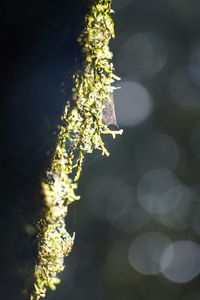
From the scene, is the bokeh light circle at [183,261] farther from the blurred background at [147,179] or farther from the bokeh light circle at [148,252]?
the bokeh light circle at [148,252]

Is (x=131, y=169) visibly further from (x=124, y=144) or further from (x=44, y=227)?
(x=44, y=227)

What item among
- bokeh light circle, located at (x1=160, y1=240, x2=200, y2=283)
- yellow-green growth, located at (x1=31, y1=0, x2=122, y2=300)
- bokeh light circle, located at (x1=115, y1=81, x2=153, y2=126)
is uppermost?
bokeh light circle, located at (x1=115, y1=81, x2=153, y2=126)

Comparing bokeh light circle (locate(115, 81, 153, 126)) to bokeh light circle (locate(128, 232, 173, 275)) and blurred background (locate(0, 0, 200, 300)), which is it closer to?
blurred background (locate(0, 0, 200, 300))

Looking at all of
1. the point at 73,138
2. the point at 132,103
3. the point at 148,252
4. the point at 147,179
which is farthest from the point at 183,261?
the point at 73,138

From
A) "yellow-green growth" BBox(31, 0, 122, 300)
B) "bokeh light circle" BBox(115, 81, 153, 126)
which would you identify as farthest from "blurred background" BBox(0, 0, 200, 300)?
"yellow-green growth" BBox(31, 0, 122, 300)

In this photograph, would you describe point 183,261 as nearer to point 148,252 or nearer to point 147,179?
point 148,252

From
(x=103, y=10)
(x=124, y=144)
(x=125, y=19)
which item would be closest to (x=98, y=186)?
(x=124, y=144)

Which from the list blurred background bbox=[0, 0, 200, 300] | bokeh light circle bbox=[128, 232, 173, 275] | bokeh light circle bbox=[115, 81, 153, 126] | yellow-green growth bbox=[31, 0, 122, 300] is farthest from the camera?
bokeh light circle bbox=[128, 232, 173, 275]

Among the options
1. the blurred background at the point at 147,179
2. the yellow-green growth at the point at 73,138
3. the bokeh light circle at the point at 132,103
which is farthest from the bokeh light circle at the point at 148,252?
the yellow-green growth at the point at 73,138
